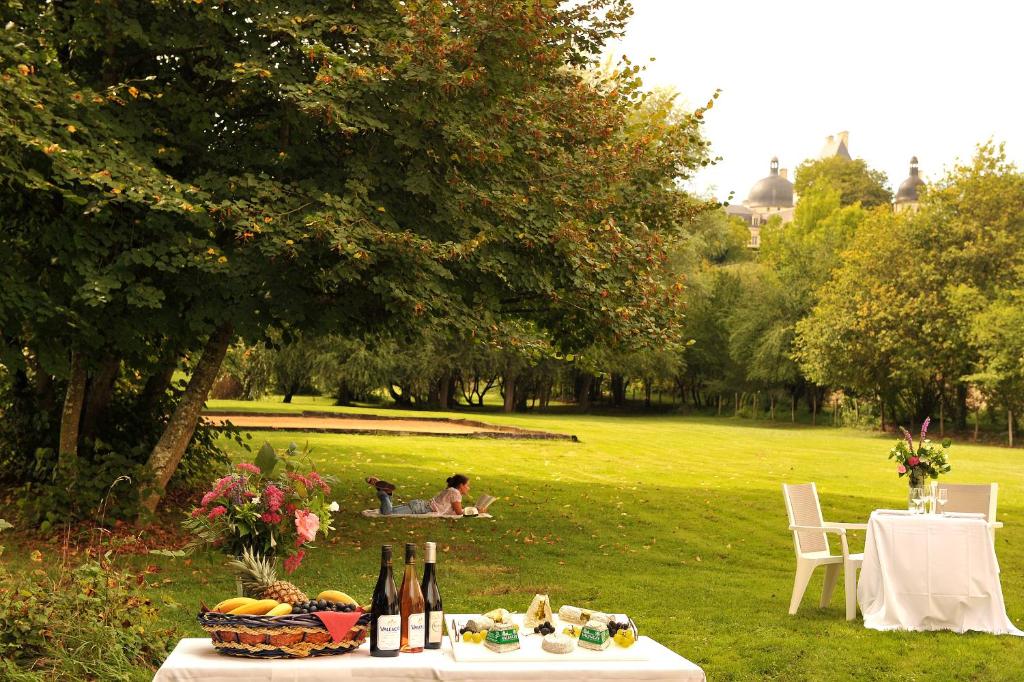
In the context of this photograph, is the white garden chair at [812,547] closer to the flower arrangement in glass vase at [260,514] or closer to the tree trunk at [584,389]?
the flower arrangement in glass vase at [260,514]

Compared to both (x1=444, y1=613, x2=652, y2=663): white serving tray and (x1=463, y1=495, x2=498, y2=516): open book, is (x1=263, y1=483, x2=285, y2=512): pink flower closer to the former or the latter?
(x1=444, y1=613, x2=652, y2=663): white serving tray

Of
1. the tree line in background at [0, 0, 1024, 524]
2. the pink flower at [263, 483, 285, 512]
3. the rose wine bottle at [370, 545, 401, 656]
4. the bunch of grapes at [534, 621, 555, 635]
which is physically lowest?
the bunch of grapes at [534, 621, 555, 635]

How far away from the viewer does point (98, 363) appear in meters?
12.5

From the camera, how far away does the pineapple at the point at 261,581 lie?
4.13 m

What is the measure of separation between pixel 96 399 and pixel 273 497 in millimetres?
11034

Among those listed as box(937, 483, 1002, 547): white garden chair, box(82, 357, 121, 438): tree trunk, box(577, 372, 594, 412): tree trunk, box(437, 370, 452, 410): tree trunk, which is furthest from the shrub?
box(577, 372, 594, 412): tree trunk

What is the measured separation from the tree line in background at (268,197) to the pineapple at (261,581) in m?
6.50

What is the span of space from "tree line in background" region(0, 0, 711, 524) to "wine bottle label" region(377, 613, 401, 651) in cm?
691

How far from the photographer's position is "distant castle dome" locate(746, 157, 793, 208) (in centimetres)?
15725

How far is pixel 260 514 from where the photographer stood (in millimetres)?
4129

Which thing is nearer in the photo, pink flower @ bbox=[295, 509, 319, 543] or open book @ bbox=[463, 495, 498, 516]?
pink flower @ bbox=[295, 509, 319, 543]

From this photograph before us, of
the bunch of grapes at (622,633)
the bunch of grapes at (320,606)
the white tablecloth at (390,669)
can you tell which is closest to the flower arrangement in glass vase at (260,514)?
the bunch of grapes at (320,606)

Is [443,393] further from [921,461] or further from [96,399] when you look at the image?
[921,461]

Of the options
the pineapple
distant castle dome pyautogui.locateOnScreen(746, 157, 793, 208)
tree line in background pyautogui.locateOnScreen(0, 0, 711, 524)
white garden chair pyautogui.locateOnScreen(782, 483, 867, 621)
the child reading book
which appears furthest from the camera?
distant castle dome pyautogui.locateOnScreen(746, 157, 793, 208)
